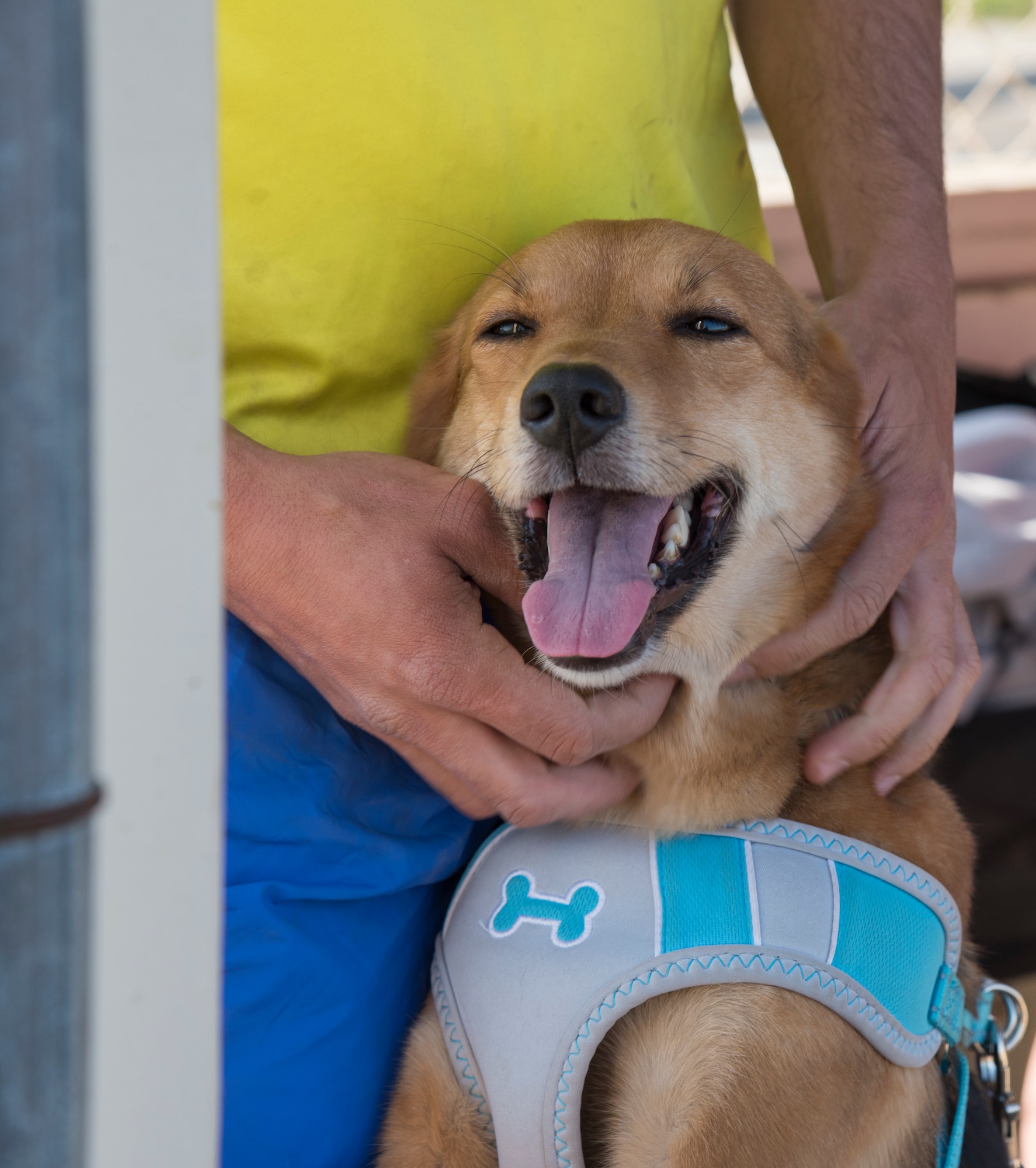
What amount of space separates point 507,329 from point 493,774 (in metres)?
0.70

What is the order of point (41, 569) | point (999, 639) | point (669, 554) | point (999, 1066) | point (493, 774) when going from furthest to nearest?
point (999, 639), point (999, 1066), point (669, 554), point (493, 774), point (41, 569)

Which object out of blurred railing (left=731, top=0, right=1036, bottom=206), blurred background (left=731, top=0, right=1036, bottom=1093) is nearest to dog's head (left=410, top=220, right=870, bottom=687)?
blurred background (left=731, top=0, right=1036, bottom=1093)

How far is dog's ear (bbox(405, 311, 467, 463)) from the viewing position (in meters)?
1.56

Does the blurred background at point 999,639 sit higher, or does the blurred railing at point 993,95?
the blurred railing at point 993,95

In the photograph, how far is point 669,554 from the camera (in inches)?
54.9

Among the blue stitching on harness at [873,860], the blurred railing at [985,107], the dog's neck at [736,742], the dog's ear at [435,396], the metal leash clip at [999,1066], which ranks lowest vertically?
the metal leash clip at [999,1066]

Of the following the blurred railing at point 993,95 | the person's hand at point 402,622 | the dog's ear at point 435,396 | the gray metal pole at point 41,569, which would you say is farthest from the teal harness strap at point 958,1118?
the blurred railing at point 993,95

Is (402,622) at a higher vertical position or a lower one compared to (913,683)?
higher

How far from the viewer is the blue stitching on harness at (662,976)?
1232 mm

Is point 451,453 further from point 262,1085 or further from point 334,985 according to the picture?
point 262,1085

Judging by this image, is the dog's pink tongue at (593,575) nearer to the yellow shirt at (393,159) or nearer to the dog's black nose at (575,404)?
the dog's black nose at (575,404)

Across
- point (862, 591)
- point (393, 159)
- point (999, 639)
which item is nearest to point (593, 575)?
point (862, 591)

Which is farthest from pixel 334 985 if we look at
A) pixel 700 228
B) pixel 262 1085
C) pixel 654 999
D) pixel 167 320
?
pixel 700 228

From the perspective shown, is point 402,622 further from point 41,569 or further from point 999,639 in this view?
point 999,639
